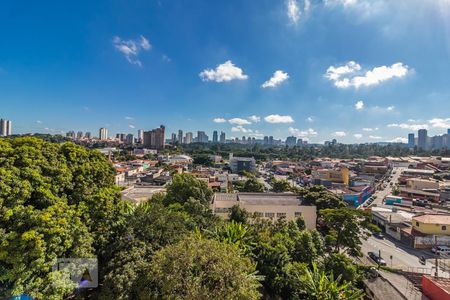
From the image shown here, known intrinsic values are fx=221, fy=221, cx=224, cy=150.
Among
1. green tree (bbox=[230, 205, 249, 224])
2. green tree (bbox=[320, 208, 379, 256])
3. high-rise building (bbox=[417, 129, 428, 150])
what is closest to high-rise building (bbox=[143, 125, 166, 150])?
green tree (bbox=[230, 205, 249, 224])

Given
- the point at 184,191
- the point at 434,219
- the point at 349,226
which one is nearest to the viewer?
the point at 349,226

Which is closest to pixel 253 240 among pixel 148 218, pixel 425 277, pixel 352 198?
pixel 148 218

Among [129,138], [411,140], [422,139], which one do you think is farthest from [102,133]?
[411,140]

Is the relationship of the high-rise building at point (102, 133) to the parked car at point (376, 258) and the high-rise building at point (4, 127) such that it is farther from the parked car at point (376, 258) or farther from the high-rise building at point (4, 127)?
the parked car at point (376, 258)

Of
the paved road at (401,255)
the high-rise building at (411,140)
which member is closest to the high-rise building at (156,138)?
the paved road at (401,255)

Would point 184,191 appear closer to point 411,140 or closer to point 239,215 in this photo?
point 239,215

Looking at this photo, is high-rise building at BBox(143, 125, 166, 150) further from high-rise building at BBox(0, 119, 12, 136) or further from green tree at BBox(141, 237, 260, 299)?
green tree at BBox(141, 237, 260, 299)
